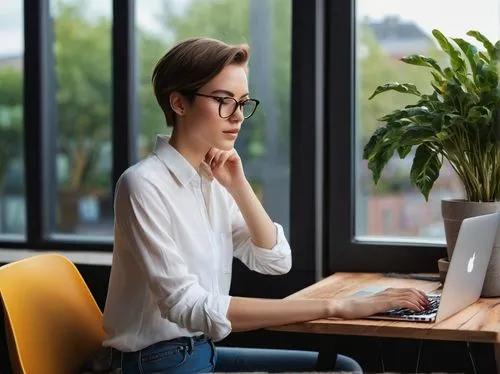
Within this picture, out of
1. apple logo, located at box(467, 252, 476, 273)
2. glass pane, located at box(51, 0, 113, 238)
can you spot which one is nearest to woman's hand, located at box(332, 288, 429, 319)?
apple logo, located at box(467, 252, 476, 273)

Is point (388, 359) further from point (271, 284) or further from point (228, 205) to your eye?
point (228, 205)

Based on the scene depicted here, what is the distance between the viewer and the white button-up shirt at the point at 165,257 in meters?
1.96

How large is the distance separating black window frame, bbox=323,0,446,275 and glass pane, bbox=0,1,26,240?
1.20 meters

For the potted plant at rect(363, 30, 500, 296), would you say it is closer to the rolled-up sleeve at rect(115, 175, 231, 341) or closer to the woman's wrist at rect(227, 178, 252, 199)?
the woman's wrist at rect(227, 178, 252, 199)

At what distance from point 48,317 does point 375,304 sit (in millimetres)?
802

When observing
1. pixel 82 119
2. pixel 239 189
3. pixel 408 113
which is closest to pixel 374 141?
pixel 408 113

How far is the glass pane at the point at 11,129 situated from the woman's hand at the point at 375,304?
1.70 meters

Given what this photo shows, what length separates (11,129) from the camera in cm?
339

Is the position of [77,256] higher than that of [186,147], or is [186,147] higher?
[186,147]

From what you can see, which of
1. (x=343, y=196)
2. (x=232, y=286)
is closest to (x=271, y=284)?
(x=232, y=286)

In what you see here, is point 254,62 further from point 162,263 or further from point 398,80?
point 162,263

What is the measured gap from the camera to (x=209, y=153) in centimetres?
223

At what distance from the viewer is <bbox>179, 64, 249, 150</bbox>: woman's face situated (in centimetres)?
212

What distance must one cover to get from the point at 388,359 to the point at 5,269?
1165mm
